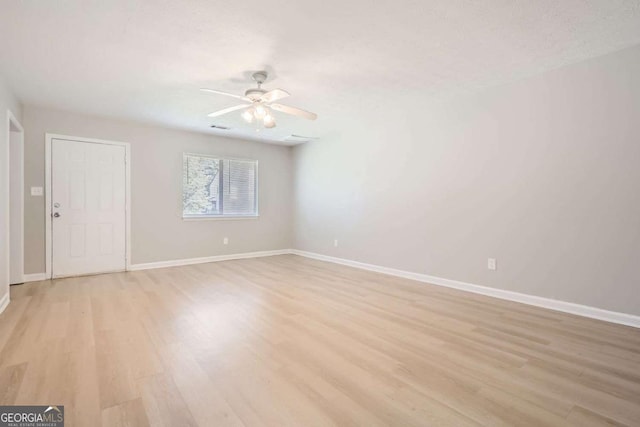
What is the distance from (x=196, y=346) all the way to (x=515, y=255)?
11.1 feet

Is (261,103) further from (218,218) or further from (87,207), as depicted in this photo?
(87,207)

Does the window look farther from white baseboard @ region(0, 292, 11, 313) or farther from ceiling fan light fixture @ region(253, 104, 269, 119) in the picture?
ceiling fan light fixture @ region(253, 104, 269, 119)

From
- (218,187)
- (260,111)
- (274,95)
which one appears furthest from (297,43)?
(218,187)

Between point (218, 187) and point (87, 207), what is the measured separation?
6.97ft

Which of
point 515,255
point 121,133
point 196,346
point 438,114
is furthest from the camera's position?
point 121,133

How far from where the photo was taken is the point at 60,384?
5.88 ft

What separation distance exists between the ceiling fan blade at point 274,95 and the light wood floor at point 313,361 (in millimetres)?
2134

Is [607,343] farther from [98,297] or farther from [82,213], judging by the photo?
[82,213]

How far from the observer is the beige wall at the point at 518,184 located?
111 inches

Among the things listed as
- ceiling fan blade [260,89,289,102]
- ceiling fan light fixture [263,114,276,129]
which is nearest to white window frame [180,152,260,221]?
ceiling fan light fixture [263,114,276,129]

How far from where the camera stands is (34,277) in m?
4.35

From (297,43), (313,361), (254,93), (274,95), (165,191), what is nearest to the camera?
(313,361)

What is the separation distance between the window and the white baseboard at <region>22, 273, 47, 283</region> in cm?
210

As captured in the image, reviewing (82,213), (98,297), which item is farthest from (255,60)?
(82,213)
